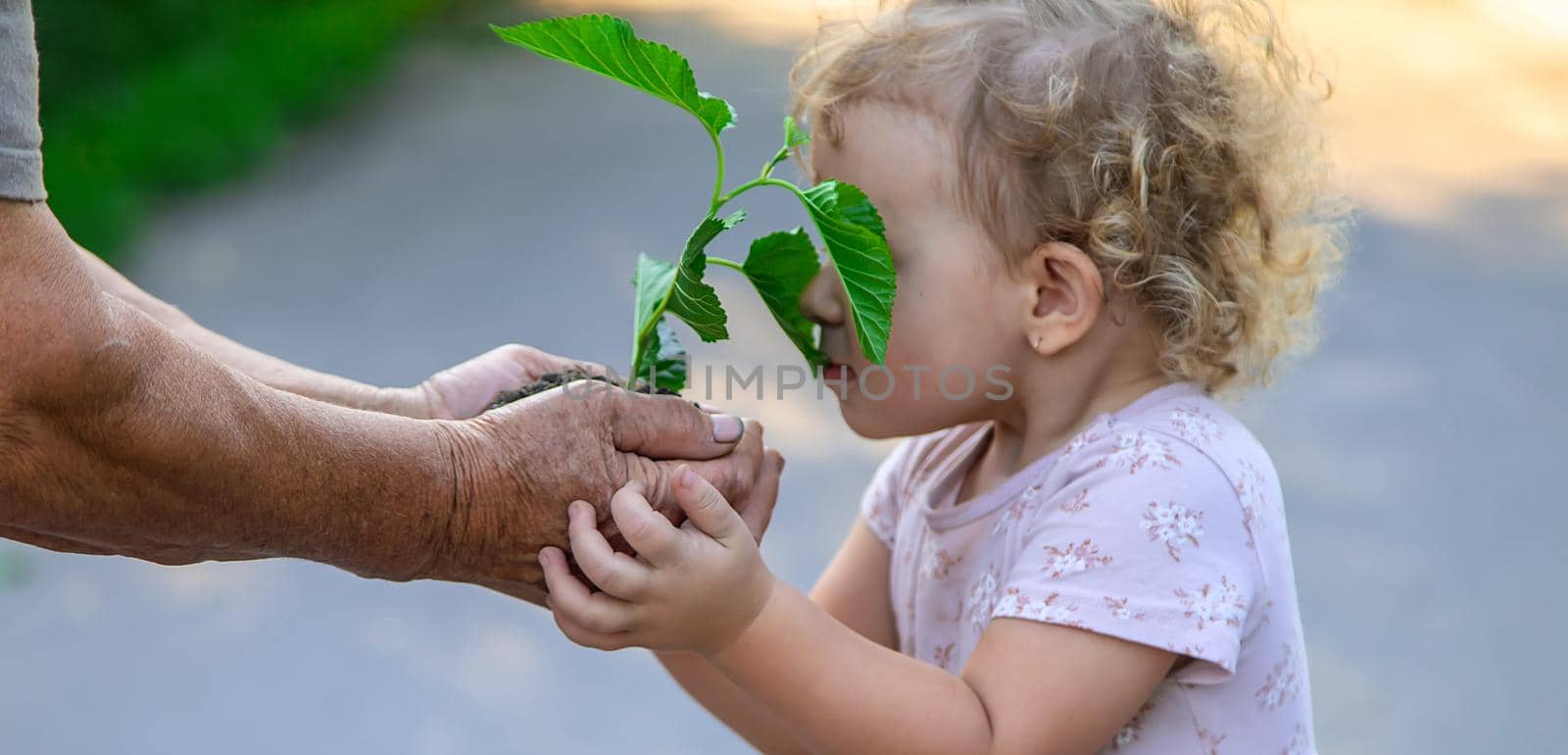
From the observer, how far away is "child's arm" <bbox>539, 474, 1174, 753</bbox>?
60.2 inches

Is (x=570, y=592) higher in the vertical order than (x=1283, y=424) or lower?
higher

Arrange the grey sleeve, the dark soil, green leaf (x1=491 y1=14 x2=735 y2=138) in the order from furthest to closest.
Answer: the dark soil
green leaf (x1=491 y1=14 x2=735 y2=138)
the grey sleeve

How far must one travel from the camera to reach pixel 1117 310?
1.72 m

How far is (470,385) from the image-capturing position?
193 centimetres

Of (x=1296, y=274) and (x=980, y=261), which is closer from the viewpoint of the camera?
(x=980, y=261)

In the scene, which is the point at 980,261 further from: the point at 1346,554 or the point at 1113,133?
the point at 1346,554

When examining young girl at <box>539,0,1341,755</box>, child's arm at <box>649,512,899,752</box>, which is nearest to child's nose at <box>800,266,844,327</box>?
young girl at <box>539,0,1341,755</box>

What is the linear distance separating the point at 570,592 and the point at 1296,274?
933mm

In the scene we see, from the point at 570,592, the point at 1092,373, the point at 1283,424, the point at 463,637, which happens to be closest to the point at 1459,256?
the point at 1283,424

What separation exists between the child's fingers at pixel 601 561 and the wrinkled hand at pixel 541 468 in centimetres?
2

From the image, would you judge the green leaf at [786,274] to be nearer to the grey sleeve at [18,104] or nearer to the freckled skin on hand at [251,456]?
the freckled skin on hand at [251,456]

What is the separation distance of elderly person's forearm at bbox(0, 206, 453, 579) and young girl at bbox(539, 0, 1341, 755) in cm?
18

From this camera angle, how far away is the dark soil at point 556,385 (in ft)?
5.65

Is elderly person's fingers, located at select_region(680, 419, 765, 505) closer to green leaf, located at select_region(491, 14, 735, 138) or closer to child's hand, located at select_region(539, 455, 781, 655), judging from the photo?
child's hand, located at select_region(539, 455, 781, 655)
